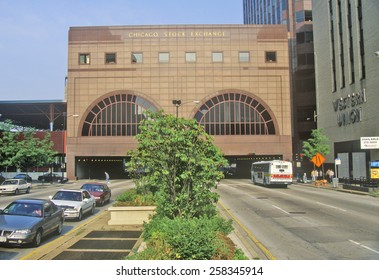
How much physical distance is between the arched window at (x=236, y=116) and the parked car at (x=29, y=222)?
194 feet

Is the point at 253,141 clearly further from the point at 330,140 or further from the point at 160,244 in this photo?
the point at 160,244

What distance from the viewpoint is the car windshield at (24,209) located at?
13.6 meters

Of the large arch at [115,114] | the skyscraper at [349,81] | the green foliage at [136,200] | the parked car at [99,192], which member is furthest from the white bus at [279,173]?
the large arch at [115,114]

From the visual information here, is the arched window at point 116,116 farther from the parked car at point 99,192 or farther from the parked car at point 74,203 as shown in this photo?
the parked car at point 74,203

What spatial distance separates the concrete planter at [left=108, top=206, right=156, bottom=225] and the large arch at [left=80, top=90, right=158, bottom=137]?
5645cm

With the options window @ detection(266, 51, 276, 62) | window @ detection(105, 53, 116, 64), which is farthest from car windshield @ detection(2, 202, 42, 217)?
window @ detection(266, 51, 276, 62)

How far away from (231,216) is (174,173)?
9679 mm

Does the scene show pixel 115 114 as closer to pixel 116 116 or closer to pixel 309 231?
pixel 116 116

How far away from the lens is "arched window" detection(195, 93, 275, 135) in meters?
73.4

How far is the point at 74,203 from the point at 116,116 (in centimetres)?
5500

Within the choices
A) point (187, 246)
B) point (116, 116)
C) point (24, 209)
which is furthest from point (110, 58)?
point (187, 246)

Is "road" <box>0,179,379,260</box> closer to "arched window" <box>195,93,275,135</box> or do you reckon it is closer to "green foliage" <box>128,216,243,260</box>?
"green foliage" <box>128,216,243,260</box>

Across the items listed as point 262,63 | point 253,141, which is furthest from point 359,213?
point 262,63

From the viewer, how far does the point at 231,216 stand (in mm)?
19906
